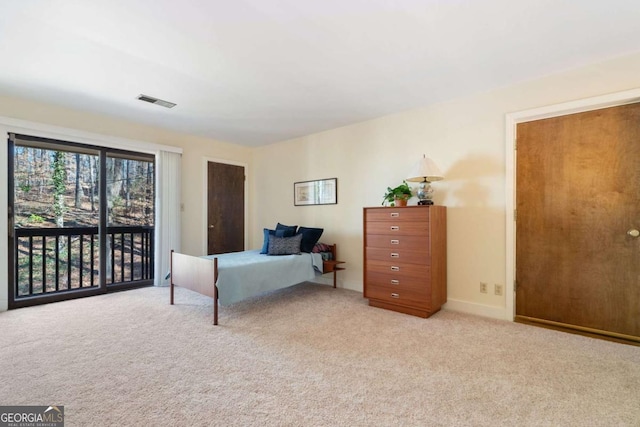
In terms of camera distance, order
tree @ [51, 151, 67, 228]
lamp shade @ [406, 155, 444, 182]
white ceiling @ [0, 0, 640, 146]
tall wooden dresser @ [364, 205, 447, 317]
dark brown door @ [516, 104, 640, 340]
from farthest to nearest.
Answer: tree @ [51, 151, 67, 228] → lamp shade @ [406, 155, 444, 182] → tall wooden dresser @ [364, 205, 447, 317] → dark brown door @ [516, 104, 640, 340] → white ceiling @ [0, 0, 640, 146]

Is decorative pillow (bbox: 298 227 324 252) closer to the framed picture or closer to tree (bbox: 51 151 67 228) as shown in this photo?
the framed picture

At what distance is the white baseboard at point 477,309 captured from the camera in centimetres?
295

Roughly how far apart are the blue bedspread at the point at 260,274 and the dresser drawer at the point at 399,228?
3.15ft

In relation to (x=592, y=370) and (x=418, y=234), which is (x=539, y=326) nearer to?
(x=592, y=370)

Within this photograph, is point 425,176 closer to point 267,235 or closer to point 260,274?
point 260,274

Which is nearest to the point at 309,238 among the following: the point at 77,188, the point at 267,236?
the point at 267,236

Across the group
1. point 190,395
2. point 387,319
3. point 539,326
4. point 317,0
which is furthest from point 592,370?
point 317,0

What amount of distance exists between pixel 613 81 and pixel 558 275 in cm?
175

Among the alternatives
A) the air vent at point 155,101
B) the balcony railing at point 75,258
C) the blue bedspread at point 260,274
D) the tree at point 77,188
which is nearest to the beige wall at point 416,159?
the tree at point 77,188

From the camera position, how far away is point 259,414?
1.54 m

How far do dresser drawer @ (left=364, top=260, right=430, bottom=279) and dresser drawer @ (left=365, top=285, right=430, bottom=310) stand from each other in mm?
165

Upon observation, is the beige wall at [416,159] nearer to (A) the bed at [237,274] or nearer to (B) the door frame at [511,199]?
(B) the door frame at [511,199]

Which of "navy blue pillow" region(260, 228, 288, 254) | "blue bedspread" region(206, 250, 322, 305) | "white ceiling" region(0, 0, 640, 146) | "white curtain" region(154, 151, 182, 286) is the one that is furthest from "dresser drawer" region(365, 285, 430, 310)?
"white curtain" region(154, 151, 182, 286)

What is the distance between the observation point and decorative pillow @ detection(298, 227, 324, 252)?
4.07m
